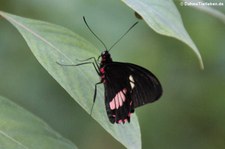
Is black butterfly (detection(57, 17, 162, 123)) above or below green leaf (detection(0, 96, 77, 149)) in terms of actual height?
below

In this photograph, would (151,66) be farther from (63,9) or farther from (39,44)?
(39,44)

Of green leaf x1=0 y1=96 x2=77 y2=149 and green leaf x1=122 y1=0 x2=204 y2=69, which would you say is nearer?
green leaf x1=122 y1=0 x2=204 y2=69

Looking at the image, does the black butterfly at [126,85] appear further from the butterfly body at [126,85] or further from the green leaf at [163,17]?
the green leaf at [163,17]

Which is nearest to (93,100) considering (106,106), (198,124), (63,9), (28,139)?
(106,106)

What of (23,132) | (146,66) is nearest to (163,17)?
(23,132)

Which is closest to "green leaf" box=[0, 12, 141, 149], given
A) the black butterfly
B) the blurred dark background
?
the black butterfly

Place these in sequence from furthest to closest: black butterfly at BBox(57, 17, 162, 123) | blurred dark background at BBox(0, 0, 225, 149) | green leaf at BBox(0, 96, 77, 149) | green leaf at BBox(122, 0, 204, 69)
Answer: blurred dark background at BBox(0, 0, 225, 149), black butterfly at BBox(57, 17, 162, 123), green leaf at BBox(0, 96, 77, 149), green leaf at BBox(122, 0, 204, 69)

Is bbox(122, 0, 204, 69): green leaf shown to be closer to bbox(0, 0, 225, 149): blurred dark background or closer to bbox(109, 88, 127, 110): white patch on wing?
bbox(109, 88, 127, 110): white patch on wing
